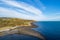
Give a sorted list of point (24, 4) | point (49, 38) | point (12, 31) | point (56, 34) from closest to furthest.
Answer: point (24, 4)
point (49, 38)
point (56, 34)
point (12, 31)

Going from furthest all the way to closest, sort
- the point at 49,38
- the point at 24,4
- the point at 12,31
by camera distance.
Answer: the point at 12,31 → the point at 49,38 → the point at 24,4

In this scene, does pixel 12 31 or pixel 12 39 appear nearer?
pixel 12 39

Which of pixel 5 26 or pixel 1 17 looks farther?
pixel 5 26

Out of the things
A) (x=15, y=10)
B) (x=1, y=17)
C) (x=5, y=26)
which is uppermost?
(x=15, y=10)

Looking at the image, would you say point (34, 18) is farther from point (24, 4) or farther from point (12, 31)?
point (12, 31)

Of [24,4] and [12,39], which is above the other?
[24,4]

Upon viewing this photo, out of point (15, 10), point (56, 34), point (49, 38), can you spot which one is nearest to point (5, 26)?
point (15, 10)

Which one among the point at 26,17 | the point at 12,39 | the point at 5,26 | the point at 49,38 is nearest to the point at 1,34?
the point at 5,26

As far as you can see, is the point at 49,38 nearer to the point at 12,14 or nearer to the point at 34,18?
the point at 34,18

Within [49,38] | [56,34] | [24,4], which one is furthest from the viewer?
[56,34]
